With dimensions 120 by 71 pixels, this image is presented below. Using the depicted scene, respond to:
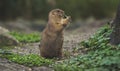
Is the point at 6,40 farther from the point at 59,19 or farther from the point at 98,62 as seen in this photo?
the point at 98,62

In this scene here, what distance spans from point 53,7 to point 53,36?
11.7 meters

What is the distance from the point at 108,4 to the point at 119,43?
12.9 meters

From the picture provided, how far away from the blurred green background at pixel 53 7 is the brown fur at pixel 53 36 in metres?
11.2

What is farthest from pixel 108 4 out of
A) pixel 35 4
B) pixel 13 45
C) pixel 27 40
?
pixel 13 45

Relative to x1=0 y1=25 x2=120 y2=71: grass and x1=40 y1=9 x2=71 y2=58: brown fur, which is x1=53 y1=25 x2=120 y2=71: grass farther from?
x1=40 y1=9 x2=71 y2=58: brown fur

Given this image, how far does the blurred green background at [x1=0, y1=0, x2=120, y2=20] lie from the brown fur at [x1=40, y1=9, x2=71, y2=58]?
36.6 feet

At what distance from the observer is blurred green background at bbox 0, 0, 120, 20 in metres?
20.8

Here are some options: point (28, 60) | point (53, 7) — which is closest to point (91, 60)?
point (28, 60)

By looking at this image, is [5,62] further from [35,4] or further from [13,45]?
[35,4]

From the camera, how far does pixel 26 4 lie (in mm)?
20969

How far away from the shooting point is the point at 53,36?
30.8 ft

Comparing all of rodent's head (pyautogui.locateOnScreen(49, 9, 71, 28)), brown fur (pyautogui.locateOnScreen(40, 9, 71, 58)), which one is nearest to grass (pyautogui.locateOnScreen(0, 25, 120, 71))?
brown fur (pyautogui.locateOnScreen(40, 9, 71, 58))

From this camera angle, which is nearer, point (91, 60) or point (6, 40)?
point (91, 60)

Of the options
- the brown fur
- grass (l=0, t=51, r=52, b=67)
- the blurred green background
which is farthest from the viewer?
the blurred green background
